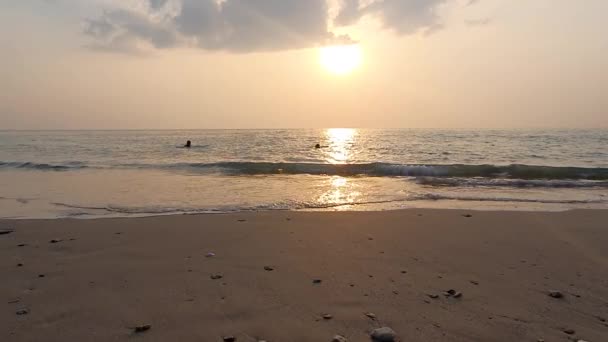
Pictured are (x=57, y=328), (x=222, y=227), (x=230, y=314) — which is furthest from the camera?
(x=222, y=227)

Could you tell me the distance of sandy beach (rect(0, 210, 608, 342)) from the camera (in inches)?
125

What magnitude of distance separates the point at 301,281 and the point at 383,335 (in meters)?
1.34

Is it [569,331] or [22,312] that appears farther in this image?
[22,312]

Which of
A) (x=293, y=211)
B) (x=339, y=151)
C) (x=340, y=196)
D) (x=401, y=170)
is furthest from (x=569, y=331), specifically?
(x=339, y=151)

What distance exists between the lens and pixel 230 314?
134 inches

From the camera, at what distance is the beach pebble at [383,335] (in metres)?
2.97

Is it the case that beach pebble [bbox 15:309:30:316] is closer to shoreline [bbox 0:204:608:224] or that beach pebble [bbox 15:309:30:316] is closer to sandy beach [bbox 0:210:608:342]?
sandy beach [bbox 0:210:608:342]

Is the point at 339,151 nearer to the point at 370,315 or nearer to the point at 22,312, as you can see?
the point at 370,315

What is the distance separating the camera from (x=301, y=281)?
4184 millimetres

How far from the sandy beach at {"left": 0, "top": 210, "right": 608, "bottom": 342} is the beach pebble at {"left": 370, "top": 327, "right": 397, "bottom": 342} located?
0.25 feet

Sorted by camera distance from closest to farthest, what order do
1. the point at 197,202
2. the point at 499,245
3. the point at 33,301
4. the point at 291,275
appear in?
the point at 33,301 → the point at 291,275 → the point at 499,245 → the point at 197,202

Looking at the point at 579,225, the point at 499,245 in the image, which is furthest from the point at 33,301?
the point at 579,225

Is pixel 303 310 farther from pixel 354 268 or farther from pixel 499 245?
pixel 499 245

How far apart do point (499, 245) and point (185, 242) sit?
4.49 meters
